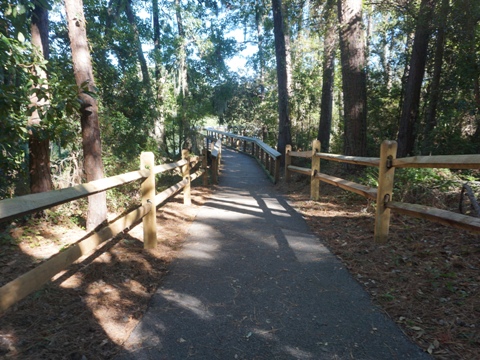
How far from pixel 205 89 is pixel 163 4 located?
5.60 m

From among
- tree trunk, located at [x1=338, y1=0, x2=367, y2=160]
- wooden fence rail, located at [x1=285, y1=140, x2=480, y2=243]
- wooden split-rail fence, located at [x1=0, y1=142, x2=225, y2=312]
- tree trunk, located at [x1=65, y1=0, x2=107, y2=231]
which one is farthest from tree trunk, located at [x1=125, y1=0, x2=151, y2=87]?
wooden fence rail, located at [x1=285, y1=140, x2=480, y2=243]

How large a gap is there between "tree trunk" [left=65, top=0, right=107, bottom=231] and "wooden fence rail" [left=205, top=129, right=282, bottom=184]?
223 inches

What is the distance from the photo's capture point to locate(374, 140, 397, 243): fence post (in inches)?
148

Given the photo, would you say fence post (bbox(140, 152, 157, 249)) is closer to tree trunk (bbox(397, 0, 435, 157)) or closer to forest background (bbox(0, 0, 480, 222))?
forest background (bbox(0, 0, 480, 222))

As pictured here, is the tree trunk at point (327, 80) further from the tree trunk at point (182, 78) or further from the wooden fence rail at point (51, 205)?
the wooden fence rail at point (51, 205)

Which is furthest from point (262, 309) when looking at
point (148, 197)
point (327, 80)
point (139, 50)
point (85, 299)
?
point (139, 50)

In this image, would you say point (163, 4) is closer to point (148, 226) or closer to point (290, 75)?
point (290, 75)

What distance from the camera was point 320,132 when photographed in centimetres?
1209

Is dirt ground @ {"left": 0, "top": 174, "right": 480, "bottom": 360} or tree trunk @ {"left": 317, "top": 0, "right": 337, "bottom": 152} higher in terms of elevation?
tree trunk @ {"left": 317, "top": 0, "right": 337, "bottom": 152}

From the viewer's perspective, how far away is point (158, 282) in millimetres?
3168

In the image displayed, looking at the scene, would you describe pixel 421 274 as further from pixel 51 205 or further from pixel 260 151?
pixel 260 151

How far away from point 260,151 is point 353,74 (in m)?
7.34

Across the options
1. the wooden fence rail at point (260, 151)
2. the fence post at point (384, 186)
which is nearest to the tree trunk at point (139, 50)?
the wooden fence rail at point (260, 151)

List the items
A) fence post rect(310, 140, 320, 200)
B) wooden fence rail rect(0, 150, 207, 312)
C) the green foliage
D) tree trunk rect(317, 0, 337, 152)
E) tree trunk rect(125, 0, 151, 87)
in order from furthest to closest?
tree trunk rect(125, 0, 151, 87) → tree trunk rect(317, 0, 337, 152) → fence post rect(310, 140, 320, 200) → the green foliage → wooden fence rail rect(0, 150, 207, 312)
